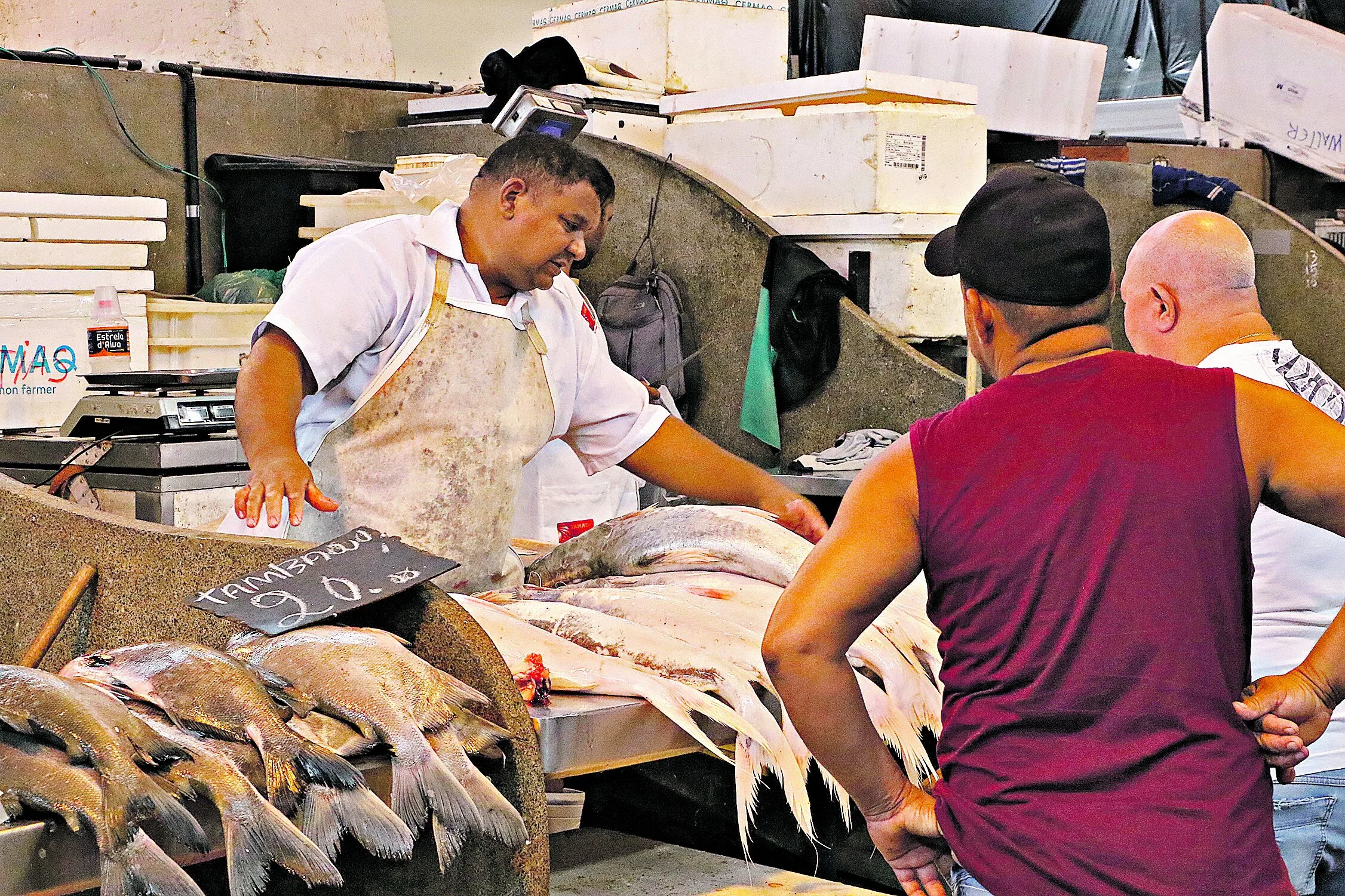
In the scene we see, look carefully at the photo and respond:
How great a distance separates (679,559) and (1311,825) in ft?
3.74

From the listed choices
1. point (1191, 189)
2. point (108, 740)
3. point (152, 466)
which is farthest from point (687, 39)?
point (108, 740)

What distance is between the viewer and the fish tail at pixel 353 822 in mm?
1544

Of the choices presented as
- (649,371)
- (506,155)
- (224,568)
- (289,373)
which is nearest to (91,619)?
(224,568)

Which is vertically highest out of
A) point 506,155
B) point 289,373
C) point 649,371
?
point 506,155

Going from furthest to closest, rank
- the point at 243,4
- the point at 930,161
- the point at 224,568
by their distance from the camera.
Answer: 1. the point at 243,4
2. the point at 930,161
3. the point at 224,568

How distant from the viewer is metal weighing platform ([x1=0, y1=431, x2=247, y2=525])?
4.04 metres

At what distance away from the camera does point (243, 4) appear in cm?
643

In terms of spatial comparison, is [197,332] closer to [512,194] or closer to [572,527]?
[572,527]

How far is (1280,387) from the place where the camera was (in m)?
2.03

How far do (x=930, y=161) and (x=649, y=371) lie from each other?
1.31 meters

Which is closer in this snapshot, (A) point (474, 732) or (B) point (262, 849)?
(B) point (262, 849)

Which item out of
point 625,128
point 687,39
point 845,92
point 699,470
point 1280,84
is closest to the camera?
point 699,470

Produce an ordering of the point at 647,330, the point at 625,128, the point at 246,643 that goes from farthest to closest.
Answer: the point at 625,128
the point at 647,330
the point at 246,643

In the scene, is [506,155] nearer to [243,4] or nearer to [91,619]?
[91,619]
